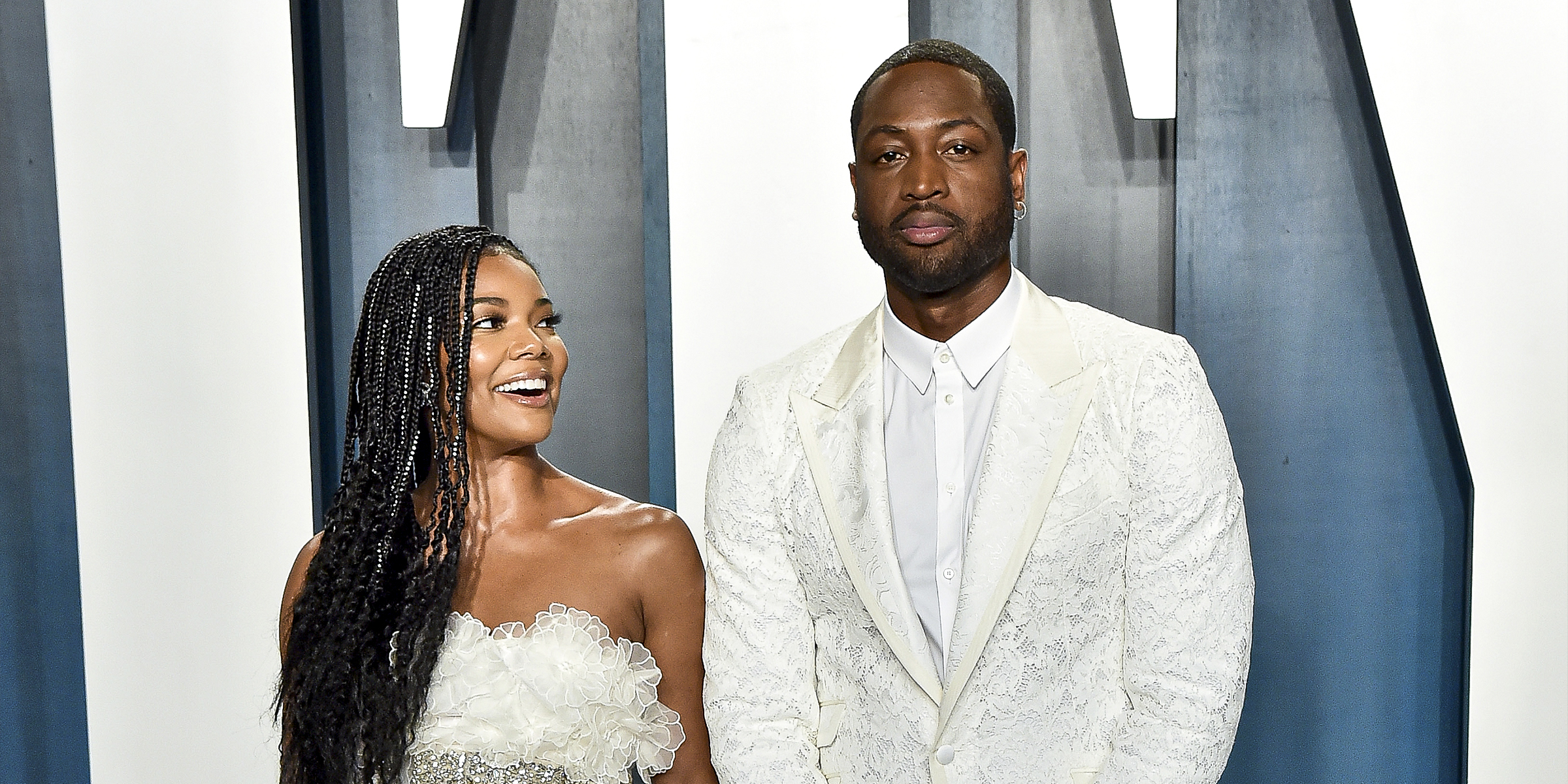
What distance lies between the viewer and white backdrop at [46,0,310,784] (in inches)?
104

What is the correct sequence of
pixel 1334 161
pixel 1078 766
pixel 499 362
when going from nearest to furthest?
pixel 1078 766 → pixel 499 362 → pixel 1334 161

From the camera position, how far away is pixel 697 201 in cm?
272

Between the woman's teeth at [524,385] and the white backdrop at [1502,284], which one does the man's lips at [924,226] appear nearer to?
the woman's teeth at [524,385]

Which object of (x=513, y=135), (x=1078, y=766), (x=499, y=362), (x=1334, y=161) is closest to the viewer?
(x=1078, y=766)

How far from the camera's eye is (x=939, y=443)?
1.84m

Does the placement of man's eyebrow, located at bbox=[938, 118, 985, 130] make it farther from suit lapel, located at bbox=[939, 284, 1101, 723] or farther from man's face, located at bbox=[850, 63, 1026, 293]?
suit lapel, located at bbox=[939, 284, 1101, 723]

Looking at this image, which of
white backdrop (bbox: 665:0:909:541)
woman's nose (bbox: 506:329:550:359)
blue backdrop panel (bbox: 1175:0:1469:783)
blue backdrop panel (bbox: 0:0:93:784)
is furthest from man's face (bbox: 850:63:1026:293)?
blue backdrop panel (bbox: 0:0:93:784)

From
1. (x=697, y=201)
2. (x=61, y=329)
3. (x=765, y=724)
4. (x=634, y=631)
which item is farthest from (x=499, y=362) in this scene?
(x=61, y=329)

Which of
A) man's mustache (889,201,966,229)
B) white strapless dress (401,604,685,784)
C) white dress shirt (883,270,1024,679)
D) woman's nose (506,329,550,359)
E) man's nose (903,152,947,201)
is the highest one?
man's nose (903,152,947,201)

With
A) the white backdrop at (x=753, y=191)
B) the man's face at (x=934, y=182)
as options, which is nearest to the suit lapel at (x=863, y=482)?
the man's face at (x=934, y=182)

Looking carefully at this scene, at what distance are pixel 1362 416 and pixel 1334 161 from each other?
0.55m

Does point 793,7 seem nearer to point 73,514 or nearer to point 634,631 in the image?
point 634,631

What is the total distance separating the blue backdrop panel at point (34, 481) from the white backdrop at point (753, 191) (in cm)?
137

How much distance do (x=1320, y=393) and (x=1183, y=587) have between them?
1.18 metres
